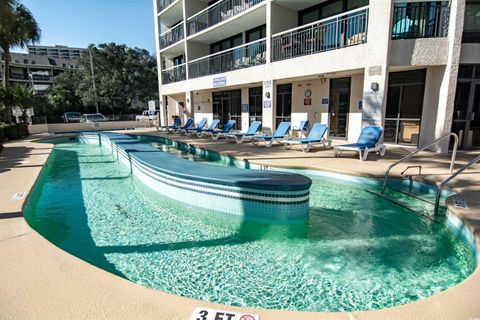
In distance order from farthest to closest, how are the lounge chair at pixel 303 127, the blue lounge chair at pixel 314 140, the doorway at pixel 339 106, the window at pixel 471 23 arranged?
the lounge chair at pixel 303 127
the doorway at pixel 339 106
the blue lounge chair at pixel 314 140
the window at pixel 471 23

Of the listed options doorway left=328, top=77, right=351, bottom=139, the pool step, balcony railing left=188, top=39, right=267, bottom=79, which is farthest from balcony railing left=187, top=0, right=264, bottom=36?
the pool step

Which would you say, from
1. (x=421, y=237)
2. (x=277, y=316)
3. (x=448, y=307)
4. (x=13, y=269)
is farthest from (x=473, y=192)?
(x=13, y=269)

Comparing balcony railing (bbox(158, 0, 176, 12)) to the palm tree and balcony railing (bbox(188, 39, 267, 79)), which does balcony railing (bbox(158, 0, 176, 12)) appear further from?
the palm tree

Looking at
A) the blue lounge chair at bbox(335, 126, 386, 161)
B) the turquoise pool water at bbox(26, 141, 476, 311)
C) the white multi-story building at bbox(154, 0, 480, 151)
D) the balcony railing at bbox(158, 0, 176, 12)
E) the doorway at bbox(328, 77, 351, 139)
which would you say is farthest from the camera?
the balcony railing at bbox(158, 0, 176, 12)

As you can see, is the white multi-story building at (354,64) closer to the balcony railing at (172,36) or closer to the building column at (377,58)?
the building column at (377,58)

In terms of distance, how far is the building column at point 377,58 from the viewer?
8.55m

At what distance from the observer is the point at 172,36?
71.6 ft

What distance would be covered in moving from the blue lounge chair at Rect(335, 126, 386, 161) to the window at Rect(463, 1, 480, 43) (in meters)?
4.19

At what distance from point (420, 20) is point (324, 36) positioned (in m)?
3.41

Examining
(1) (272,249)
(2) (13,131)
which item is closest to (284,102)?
(1) (272,249)

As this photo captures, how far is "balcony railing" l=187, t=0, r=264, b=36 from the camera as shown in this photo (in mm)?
15055

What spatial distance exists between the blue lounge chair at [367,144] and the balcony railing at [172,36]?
1584 centimetres

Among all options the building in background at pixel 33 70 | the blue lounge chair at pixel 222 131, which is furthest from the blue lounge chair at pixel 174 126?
the building in background at pixel 33 70

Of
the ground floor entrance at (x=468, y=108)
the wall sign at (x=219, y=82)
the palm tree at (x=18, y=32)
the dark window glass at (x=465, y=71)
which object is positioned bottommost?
the ground floor entrance at (x=468, y=108)
